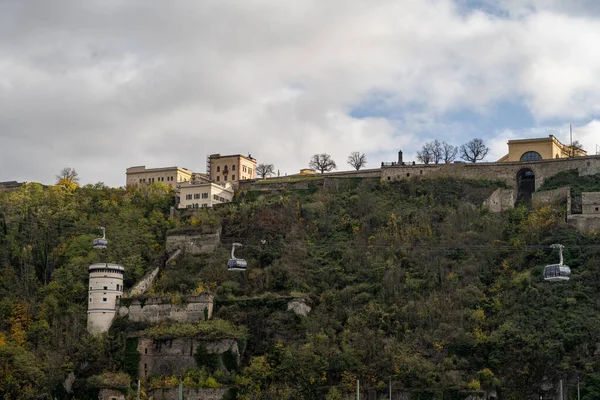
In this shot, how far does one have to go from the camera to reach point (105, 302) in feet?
239

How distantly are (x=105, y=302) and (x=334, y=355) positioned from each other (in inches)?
719

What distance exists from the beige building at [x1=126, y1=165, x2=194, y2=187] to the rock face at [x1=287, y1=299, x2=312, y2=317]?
34.4 meters

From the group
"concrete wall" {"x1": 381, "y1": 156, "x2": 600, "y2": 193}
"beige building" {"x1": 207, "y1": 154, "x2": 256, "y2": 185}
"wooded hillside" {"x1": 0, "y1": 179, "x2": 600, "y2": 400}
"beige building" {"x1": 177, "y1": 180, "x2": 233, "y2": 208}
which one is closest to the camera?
"wooded hillside" {"x1": 0, "y1": 179, "x2": 600, "y2": 400}

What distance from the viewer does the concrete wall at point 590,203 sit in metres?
74.8

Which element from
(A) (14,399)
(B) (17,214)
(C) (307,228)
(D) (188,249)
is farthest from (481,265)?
(B) (17,214)

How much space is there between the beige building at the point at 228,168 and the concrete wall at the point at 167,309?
3059cm

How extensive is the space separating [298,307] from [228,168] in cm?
3502

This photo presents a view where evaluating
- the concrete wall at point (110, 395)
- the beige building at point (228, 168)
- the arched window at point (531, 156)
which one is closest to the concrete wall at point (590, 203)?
the arched window at point (531, 156)

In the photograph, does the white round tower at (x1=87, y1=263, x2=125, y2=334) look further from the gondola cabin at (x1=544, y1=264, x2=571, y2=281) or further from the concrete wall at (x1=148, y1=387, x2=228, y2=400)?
the gondola cabin at (x1=544, y1=264, x2=571, y2=281)

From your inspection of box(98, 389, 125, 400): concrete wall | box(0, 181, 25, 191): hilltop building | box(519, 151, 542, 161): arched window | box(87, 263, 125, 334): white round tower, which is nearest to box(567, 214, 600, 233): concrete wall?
box(519, 151, 542, 161): arched window

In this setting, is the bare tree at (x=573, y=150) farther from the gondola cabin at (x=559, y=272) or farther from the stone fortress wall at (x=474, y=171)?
the gondola cabin at (x=559, y=272)

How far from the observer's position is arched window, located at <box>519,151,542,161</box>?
8719cm

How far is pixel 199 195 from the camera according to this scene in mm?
90312

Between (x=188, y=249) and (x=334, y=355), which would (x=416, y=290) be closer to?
(x=334, y=355)
